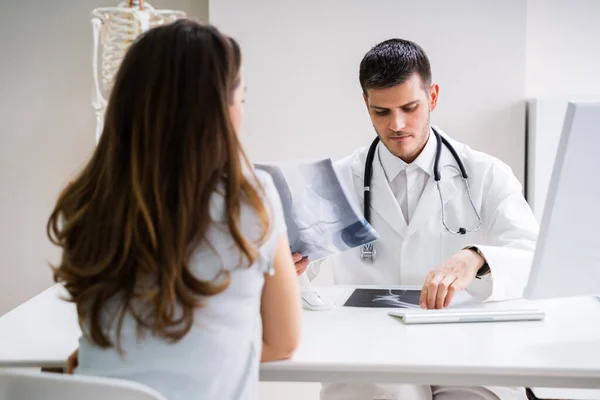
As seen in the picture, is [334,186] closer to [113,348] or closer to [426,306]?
[426,306]

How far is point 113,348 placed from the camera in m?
1.18

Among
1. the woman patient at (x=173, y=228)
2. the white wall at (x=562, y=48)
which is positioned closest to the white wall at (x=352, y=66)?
the white wall at (x=562, y=48)

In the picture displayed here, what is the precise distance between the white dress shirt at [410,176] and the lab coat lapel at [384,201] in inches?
1.3

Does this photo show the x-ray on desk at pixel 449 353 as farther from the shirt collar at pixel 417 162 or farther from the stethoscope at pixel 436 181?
the shirt collar at pixel 417 162

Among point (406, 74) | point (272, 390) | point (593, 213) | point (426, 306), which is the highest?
point (406, 74)

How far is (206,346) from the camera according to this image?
1.18 metres

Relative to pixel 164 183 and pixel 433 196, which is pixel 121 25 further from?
pixel 164 183

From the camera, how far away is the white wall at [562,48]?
2.96 m

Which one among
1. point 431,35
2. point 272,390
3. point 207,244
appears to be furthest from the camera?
point 272,390

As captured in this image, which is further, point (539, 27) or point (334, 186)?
point (539, 27)

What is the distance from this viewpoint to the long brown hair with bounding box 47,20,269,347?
3.77 feet

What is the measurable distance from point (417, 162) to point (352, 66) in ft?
2.83

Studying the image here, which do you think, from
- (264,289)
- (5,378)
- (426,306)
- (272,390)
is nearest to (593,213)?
(426,306)

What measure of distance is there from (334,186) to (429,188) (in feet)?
1.95
